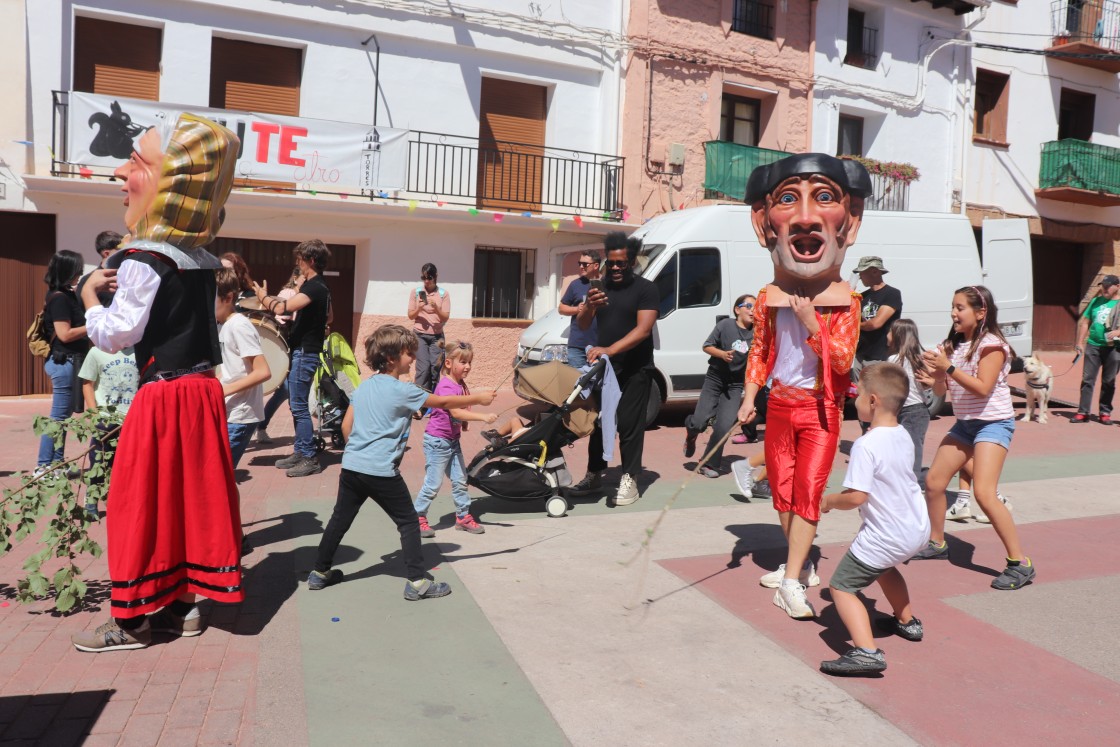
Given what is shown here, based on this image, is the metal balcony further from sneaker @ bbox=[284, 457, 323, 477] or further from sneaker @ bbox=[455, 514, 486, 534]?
sneaker @ bbox=[455, 514, 486, 534]

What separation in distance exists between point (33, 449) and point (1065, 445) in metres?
10.8

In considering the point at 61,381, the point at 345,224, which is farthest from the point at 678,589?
the point at 345,224

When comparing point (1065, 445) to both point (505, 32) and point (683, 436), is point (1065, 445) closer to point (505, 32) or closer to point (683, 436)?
point (683, 436)

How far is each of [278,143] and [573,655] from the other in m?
11.4

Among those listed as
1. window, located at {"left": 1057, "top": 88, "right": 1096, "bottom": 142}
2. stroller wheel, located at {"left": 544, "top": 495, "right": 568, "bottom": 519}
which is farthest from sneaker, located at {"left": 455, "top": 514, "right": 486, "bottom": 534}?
window, located at {"left": 1057, "top": 88, "right": 1096, "bottom": 142}

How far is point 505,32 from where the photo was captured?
52.5 feet

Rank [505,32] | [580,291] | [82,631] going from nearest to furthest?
[82,631]
[580,291]
[505,32]

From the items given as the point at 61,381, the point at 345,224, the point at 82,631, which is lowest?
the point at 82,631

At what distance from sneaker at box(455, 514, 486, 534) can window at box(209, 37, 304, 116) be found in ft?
33.7

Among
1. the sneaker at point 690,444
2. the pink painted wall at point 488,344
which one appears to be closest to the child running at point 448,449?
the sneaker at point 690,444

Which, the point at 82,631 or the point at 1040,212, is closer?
the point at 82,631

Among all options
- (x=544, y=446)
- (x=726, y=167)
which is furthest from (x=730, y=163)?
(x=544, y=446)

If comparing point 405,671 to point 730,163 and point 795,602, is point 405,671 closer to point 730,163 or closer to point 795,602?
point 795,602

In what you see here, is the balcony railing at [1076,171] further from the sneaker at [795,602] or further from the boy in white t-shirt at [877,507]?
the boy in white t-shirt at [877,507]
